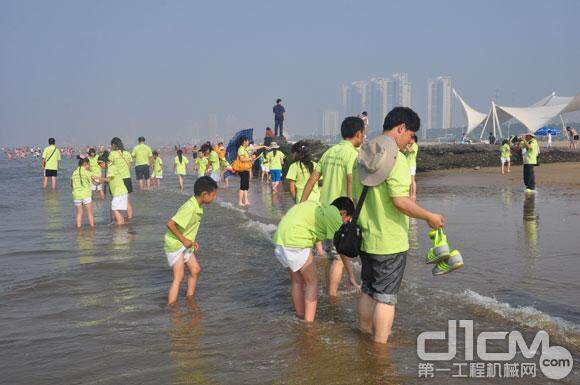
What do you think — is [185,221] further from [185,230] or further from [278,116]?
[278,116]

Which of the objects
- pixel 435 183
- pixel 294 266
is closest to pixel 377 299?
pixel 294 266

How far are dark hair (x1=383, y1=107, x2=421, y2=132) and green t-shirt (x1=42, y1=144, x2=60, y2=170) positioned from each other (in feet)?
66.3

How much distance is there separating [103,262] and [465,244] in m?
5.66

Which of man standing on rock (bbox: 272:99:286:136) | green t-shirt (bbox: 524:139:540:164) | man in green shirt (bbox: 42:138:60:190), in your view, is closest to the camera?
green t-shirt (bbox: 524:139:540:164)

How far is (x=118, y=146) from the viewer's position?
13.0m

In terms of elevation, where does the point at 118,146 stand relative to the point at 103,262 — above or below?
above

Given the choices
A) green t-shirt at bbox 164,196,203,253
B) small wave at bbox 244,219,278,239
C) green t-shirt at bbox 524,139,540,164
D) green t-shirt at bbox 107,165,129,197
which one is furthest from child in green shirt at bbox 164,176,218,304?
green t-shirt at bbox 524,139,540,164

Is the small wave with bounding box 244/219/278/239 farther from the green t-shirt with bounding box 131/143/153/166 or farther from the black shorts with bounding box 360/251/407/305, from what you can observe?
the green t-shirt with bounding box 131/143/153/166

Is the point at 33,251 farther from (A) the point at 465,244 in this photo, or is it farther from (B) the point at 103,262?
(A) the point at 465,244

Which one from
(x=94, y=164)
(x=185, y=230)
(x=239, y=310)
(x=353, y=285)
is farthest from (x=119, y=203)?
(x=353, y=285)

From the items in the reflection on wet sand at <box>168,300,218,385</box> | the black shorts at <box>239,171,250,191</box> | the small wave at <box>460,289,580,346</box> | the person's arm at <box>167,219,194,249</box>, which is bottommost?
the reflection on wet sand at <box>168,300,218,385</box>

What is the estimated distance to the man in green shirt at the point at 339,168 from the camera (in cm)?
607

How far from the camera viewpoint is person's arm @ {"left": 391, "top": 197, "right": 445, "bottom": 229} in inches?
160

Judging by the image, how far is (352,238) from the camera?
4426mm
